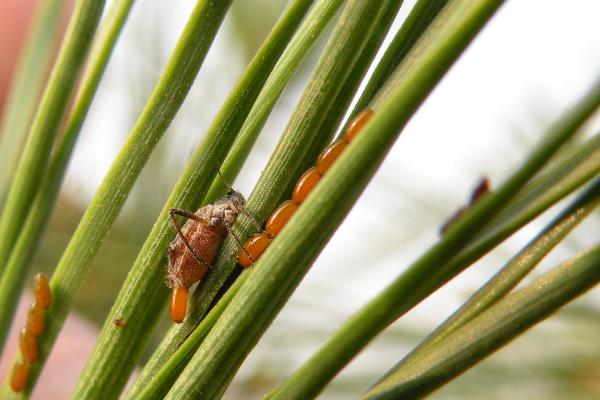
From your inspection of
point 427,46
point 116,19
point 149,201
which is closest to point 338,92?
point 427,46

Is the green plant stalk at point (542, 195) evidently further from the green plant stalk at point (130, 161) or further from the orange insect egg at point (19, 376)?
the orange insect egg at point (19, 376)

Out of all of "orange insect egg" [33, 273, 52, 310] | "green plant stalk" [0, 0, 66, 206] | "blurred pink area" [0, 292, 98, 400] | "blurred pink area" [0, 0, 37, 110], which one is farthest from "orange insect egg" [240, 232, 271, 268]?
"blurred pink area" [0, 0, 37, 110]

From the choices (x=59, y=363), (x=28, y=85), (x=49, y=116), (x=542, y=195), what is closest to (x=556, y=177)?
(x=542, y=195)

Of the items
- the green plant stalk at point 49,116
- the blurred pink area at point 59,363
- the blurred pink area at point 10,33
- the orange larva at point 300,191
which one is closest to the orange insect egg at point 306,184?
the orange larva at point 300,191

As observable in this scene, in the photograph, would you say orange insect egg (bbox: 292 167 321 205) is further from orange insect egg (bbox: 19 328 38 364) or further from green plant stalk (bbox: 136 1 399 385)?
orange insect egg (bbox: 19 328 38 364)

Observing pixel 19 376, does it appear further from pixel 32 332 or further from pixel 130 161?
pixel 130 161
